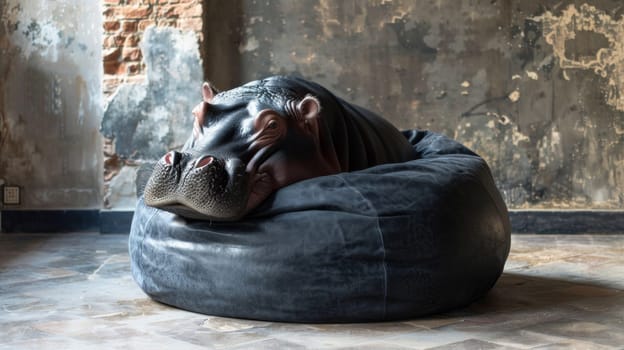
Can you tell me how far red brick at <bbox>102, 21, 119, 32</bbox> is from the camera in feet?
21.1

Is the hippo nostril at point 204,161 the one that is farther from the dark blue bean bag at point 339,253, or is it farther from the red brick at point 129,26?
the red brick at point 129,26

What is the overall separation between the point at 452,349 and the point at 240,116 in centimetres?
127

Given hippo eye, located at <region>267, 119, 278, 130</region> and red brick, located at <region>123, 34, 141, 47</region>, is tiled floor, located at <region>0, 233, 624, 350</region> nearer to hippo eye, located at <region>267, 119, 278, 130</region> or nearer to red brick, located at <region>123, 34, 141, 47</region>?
hippo eye, located at <region>267, 119, 278, 130</region>

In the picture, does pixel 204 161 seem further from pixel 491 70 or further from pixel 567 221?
pixel 567 221

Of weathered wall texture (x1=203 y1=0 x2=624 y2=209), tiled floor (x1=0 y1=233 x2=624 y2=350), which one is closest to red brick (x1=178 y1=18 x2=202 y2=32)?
weathered wall texture (x1=203 y1=0 x2=624 y2=209)

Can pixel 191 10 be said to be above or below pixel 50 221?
above

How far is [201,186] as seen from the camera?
10.5 feet

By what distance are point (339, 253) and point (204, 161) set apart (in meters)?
0.59

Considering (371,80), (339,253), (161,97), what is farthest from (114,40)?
(339,253)

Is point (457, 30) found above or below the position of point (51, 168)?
above

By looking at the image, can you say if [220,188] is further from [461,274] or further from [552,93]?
[552,93]

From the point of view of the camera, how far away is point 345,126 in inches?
151

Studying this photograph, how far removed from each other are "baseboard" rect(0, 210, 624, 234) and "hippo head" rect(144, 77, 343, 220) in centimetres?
296

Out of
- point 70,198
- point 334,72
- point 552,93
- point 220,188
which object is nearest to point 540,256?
point 552,93
